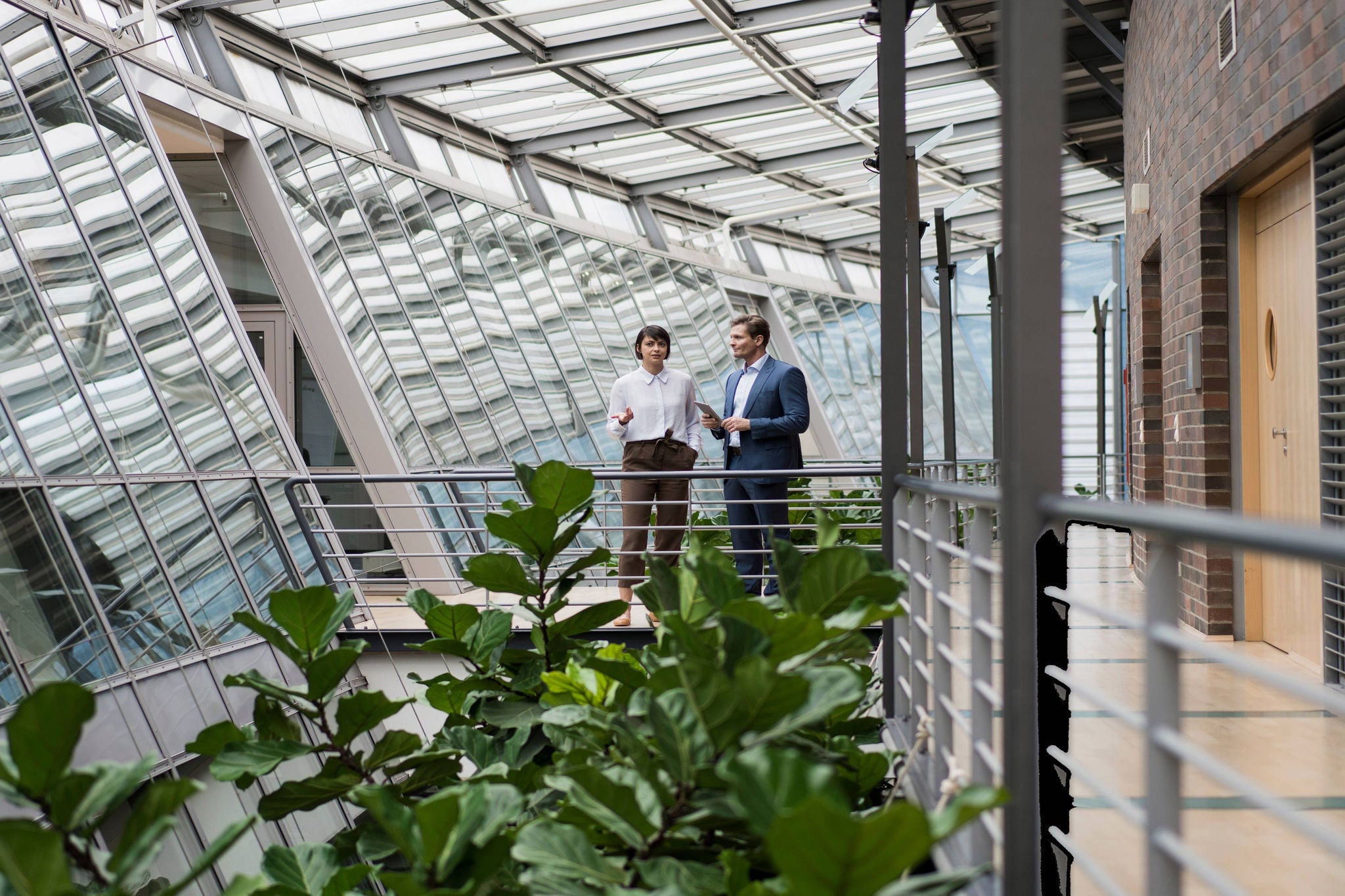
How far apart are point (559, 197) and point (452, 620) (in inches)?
463

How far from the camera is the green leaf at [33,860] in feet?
2.93

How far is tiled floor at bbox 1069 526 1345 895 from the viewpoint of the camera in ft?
8.04

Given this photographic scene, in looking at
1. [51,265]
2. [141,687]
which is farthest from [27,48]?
[141,687]

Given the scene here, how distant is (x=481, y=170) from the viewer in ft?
39.4

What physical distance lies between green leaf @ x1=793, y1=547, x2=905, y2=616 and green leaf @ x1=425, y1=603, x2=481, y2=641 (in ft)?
2.28

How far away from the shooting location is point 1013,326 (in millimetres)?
1404

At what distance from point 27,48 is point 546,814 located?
6.30 meters

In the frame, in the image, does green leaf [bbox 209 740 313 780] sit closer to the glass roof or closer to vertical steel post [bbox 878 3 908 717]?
vertical steel post [bbox 878 3 908 717]

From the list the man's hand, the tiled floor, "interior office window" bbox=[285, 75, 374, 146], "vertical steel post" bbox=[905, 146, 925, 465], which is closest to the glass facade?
"interior office window" bbox=[285, 75, 374, 146]

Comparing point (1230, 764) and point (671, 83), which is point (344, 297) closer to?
point (671, 83)

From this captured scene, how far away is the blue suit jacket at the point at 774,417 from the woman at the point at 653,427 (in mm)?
348

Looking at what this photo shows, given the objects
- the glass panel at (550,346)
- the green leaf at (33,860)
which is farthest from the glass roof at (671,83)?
the green leaf at (33,860)

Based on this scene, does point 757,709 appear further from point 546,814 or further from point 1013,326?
point 1013,326

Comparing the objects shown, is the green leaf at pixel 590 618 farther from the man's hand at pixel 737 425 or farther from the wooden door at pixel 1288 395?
the wooden door at pixel 1288 395
